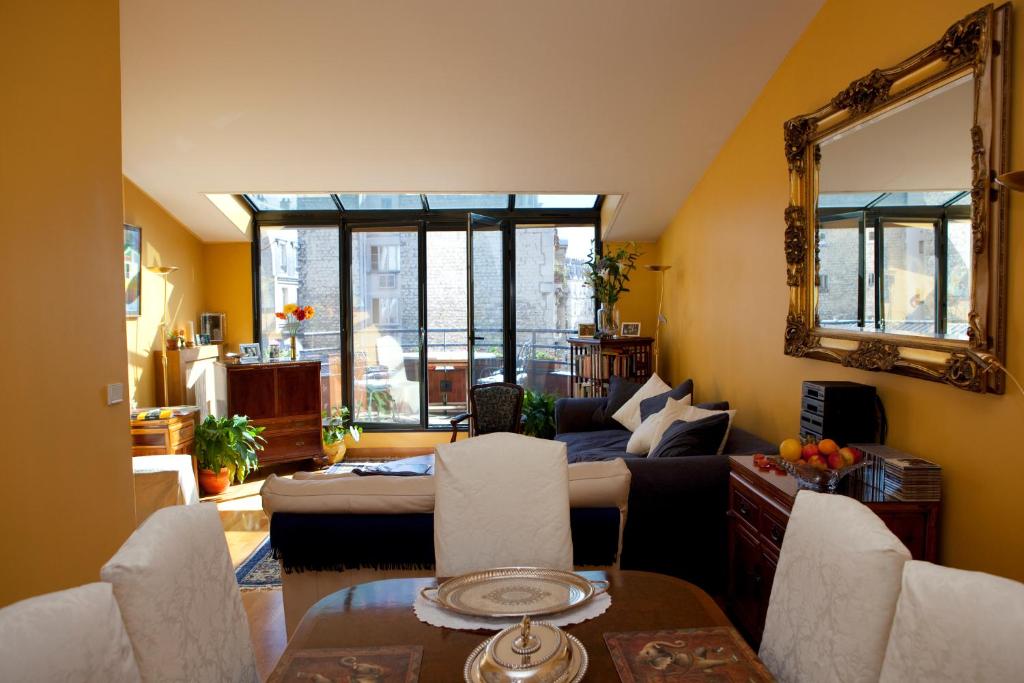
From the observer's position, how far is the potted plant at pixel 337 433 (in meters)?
6.42

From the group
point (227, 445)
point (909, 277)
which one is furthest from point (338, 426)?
point (909, 277)

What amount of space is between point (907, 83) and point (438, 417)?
5.25 m

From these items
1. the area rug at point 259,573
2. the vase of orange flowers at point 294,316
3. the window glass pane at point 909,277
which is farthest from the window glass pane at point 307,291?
the window glass pane at point 909,277

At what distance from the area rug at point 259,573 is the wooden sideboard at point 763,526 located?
236 centimetres

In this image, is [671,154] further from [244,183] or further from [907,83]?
[244,183]

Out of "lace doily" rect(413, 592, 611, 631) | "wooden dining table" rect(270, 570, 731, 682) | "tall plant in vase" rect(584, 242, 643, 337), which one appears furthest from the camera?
"tall plant in vase" rect(584, 242, 643, 337)

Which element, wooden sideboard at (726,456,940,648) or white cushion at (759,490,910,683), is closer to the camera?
white cushion at (759,490,910,683)

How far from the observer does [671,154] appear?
4.81 m

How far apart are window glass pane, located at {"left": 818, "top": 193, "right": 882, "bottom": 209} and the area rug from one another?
3.35 m

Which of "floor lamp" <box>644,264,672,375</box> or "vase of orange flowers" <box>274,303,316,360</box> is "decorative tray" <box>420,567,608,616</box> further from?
"vase of orange flowers" <box>274,303,316,360</box>

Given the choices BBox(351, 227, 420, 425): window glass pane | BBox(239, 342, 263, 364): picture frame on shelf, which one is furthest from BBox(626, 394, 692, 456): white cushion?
BBox(239, 342, 263, 364): picture frame on shelf

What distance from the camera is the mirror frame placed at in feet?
6.87

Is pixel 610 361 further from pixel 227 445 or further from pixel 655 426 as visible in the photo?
pixel 227 445

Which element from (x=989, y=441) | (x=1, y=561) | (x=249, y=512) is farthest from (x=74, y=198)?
(x=989, y=441)
